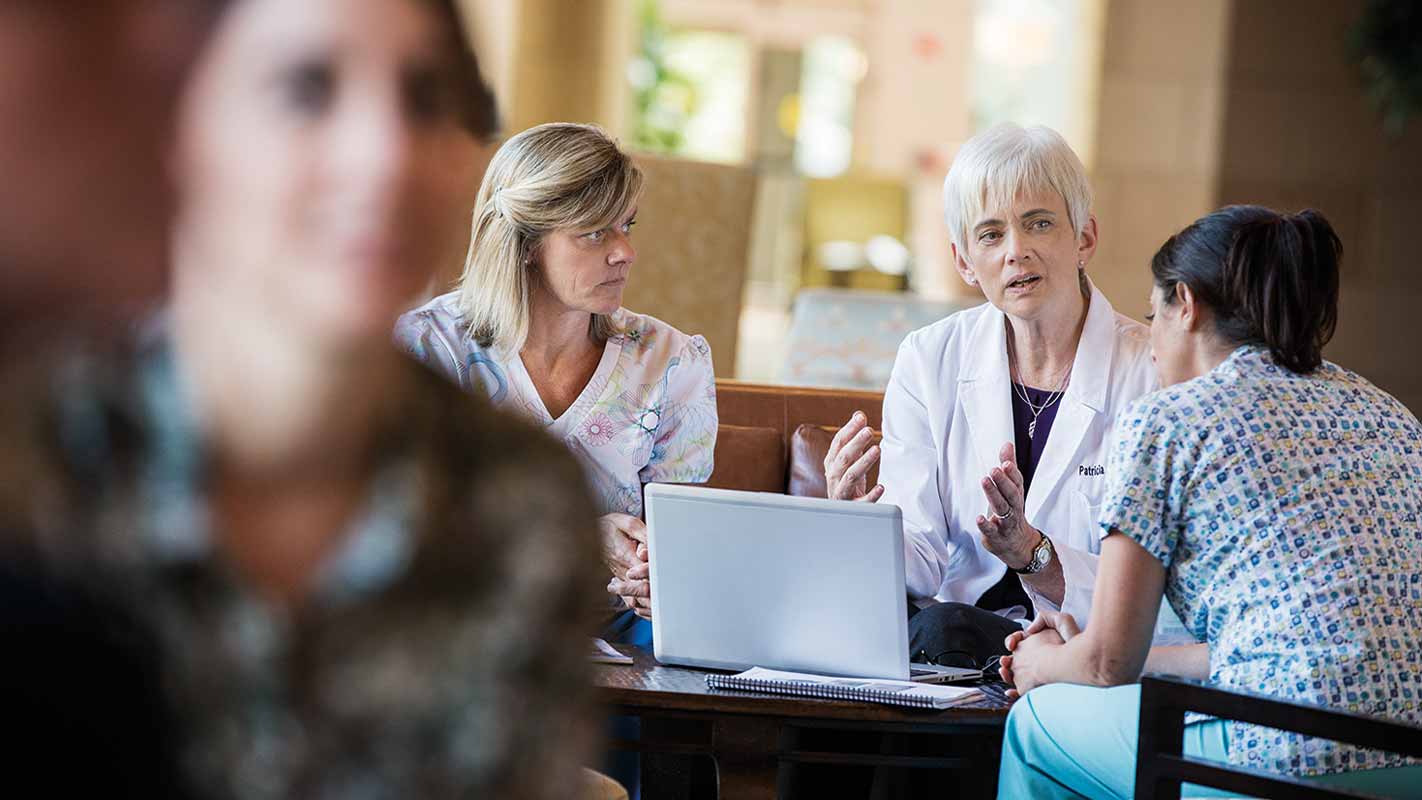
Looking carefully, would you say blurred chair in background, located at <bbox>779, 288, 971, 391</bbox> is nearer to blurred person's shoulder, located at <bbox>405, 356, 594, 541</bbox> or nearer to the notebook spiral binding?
the notebook spiral binding

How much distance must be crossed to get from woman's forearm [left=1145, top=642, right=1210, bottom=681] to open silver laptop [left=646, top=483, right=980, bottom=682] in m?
0.32

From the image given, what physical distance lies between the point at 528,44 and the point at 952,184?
20.6 ft

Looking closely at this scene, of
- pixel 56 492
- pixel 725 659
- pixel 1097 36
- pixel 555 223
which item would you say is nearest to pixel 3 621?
pixel 56 492

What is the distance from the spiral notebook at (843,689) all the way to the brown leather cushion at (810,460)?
1111 mm

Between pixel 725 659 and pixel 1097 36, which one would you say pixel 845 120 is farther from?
pixel 725 659

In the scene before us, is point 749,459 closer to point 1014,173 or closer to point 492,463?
point 1014,173

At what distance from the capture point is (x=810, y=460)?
2936mm

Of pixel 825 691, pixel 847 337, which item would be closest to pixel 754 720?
pixel 825 691

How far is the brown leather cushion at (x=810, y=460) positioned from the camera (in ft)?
9.53

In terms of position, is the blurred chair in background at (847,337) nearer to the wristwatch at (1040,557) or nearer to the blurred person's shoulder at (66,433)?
the wristwatch at (1040,557)

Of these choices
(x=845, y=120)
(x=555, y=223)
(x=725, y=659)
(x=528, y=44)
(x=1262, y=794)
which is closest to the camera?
(x=1262, y=794)

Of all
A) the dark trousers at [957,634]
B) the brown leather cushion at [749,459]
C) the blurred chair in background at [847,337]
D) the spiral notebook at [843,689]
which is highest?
the blurred chair in background at [847,337]

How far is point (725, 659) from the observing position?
1883mm

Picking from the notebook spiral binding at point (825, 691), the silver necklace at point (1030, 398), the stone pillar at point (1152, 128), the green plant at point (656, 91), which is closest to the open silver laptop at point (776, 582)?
the notebook spiral binding at point (825, 691)
